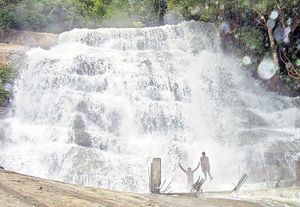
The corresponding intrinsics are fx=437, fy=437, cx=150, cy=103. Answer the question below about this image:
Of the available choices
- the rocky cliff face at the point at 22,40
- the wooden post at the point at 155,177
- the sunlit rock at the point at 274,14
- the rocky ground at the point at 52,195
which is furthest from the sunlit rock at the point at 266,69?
the rocky ground at the point at 52,195

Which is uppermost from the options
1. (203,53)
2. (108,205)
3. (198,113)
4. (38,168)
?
(203,53)

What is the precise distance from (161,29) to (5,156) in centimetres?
1209

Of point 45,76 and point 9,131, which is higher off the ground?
point 45,76

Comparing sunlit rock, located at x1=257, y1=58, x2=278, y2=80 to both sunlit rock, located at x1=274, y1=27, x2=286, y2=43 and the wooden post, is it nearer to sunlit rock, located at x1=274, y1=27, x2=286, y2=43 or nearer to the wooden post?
sunlit rock, located at x1=274, y1=27, x2=286, y2=43

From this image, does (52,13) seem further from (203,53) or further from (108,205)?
(108,205)

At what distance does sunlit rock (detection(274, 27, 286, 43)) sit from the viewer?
21.3 m

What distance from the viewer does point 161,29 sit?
79.7ft

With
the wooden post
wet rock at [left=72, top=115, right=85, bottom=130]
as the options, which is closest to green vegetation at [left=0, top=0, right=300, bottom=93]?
wet rock at [left=72, top=115, right=85, bottom=130]

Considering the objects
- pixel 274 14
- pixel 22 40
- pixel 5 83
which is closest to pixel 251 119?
pixel 274 14

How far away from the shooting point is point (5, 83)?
19.5 m

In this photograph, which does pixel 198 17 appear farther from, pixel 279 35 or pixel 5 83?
pixel 5 83

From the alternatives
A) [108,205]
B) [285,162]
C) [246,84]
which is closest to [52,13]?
[246,84]

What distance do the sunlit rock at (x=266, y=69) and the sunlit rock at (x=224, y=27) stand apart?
9.16 feet

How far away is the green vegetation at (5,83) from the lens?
743 inches
